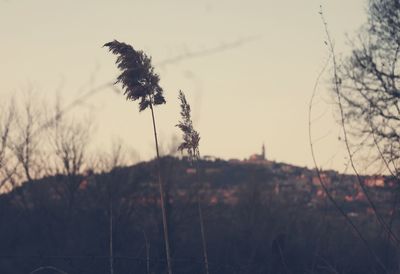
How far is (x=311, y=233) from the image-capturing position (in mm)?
34094

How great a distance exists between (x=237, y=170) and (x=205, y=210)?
2167 cm

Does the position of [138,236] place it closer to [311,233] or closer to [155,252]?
[155,252]

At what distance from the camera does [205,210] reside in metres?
35.6

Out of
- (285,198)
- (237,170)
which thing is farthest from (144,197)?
(237,170)

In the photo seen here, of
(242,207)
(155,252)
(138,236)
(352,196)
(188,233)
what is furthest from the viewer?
(242,207)

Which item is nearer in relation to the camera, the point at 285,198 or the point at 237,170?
the point at 285,198

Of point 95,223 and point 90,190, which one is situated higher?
point 90,190

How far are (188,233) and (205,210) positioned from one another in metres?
3.23

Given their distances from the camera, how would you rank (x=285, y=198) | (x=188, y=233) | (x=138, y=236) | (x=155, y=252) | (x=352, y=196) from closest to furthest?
(x=352, y=196)
(x=155, y=252)
(x=138, y=236)
(x=188, y=233)
(x=285, y=198)

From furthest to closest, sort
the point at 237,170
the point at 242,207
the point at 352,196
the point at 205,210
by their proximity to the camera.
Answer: the point at 237,170
the point at 242,207
the point at 205,210
the point at 352,196

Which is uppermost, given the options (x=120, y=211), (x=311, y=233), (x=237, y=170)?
(x=237, y=170)

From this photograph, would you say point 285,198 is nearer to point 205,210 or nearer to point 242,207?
point 242,207

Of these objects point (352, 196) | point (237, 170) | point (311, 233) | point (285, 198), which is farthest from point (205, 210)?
point (352, 196)

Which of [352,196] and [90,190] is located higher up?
[90,190]
